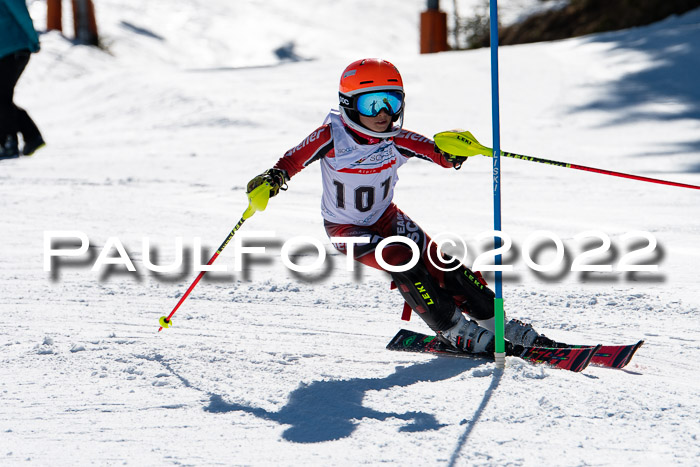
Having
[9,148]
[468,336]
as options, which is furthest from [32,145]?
[468,336]

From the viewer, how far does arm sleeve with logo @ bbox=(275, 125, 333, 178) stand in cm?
385

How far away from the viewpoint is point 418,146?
3.92 metres

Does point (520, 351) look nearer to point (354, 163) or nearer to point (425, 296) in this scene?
point (425, 296)

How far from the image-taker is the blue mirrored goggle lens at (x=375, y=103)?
3729mm

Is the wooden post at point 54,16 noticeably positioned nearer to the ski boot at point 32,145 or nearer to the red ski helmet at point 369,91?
the ski boot at point 32,145

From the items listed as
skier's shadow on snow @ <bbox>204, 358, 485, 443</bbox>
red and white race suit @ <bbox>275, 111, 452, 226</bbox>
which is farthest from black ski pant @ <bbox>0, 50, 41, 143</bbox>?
skier's shadow on snow @ <bbox>204, 358, 485, 443</bbox>

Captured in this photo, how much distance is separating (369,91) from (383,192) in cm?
53

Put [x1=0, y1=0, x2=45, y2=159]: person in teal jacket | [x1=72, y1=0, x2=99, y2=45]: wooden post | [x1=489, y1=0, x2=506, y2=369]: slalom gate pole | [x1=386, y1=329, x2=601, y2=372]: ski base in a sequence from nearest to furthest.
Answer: [x1=489, y1=0, x2=506, y2=369]: slalom gate pole
[x1=386, y1=329, x2=601, y2=372]: ski base
[x1=0, y1=0, x2=45, y2=159]: person in teal jacket
[x1=72, y1=0, x2=99, y2=45]: wooden post

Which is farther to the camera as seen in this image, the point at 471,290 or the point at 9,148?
the point at 9,148

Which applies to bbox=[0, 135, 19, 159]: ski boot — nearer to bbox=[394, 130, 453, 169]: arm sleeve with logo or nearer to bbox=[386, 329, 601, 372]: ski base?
bbox=[394, 130, 453, 169]: arm sleeve with logo

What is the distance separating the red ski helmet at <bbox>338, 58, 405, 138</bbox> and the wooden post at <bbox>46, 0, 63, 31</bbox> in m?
15.1

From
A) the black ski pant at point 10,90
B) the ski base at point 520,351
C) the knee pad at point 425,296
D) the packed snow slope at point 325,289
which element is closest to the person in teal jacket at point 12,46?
the black ski pant at point 10,90

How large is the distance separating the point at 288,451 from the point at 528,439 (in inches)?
33.3

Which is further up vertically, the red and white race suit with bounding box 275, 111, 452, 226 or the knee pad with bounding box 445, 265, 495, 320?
the red and white race suit with bounding box 275, 111, 452, 226
